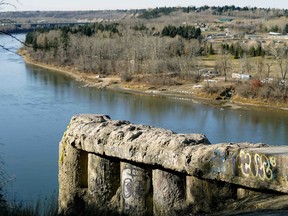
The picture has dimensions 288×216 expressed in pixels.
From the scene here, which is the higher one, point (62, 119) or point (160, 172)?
point (160, 172)

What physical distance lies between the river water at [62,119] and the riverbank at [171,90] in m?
0.91

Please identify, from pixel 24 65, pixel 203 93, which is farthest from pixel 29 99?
pixel 24 65

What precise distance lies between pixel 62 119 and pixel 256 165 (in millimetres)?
14609

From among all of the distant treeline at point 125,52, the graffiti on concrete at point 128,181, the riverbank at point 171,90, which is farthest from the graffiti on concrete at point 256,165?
the distant treeline at point 125,52

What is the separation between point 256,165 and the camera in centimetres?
425

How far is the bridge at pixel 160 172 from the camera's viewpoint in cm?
426

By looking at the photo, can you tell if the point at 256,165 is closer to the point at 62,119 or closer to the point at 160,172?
the point at 160,172

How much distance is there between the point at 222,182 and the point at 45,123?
13698mm

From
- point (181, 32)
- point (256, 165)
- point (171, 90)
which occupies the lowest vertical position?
point (171, 90)

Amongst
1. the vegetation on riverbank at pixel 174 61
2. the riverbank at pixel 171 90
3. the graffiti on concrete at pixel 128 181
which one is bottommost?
the riverbank at pixel 171 90

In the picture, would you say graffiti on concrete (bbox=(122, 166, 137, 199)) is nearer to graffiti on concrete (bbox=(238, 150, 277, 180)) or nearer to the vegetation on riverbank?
graffiti on concrete (bbox=(238, 150, 277, 180))

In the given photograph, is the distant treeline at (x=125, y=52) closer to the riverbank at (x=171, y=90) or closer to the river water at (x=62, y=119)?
the riverbank at (x=171, y=90)

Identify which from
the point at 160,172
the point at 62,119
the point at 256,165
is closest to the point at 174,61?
the point at 62,119

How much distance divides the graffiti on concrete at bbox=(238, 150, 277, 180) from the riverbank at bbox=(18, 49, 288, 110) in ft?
62.6
